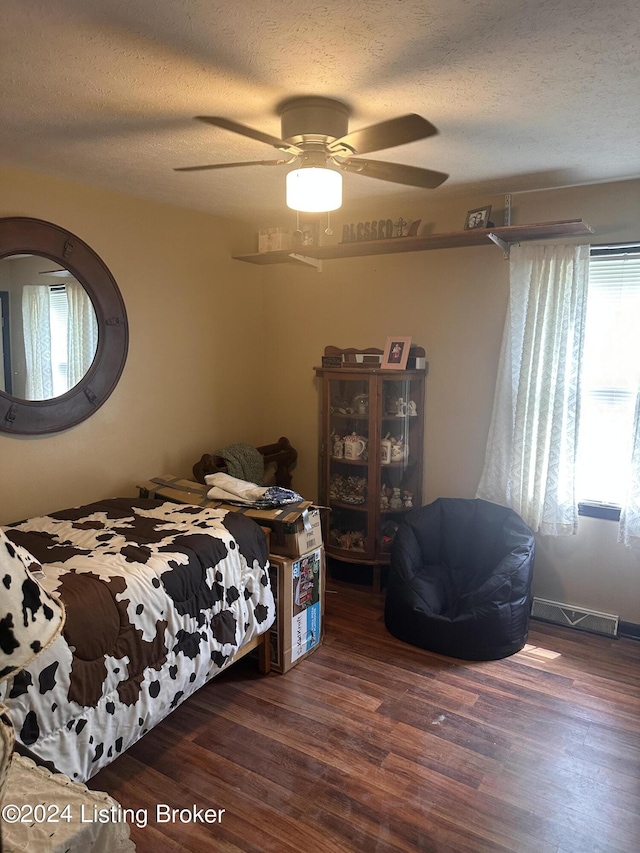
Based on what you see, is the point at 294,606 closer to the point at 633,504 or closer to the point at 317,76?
the point at 633,504

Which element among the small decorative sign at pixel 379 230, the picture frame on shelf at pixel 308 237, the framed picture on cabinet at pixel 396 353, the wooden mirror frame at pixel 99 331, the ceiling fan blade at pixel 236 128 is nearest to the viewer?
the ceiling fan blade at pixel 236 128

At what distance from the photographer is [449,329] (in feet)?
11.8

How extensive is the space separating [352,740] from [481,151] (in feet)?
8.28

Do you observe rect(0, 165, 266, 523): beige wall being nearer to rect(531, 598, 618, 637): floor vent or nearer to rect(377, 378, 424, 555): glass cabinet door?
rect(377, 378, 424, 555): glass cabinet door

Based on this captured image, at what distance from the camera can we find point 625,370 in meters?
3.13

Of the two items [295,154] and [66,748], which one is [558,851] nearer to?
[66,748]

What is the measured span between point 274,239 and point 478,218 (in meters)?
1.26

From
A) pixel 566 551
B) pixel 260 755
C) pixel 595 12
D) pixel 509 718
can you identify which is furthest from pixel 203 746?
pixel 595 12

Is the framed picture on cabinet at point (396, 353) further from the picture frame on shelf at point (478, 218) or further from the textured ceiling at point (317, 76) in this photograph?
the textured ceiling at point (317, 76)

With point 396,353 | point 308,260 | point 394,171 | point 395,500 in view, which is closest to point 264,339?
point 308,260

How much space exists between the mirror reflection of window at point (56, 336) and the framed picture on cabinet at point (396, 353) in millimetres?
1710

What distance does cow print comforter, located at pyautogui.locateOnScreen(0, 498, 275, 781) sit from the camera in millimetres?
1812

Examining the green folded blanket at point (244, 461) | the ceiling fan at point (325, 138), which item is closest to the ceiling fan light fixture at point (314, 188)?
the ceiling fan at point (325, 138)

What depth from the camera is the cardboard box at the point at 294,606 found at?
2.77 m
